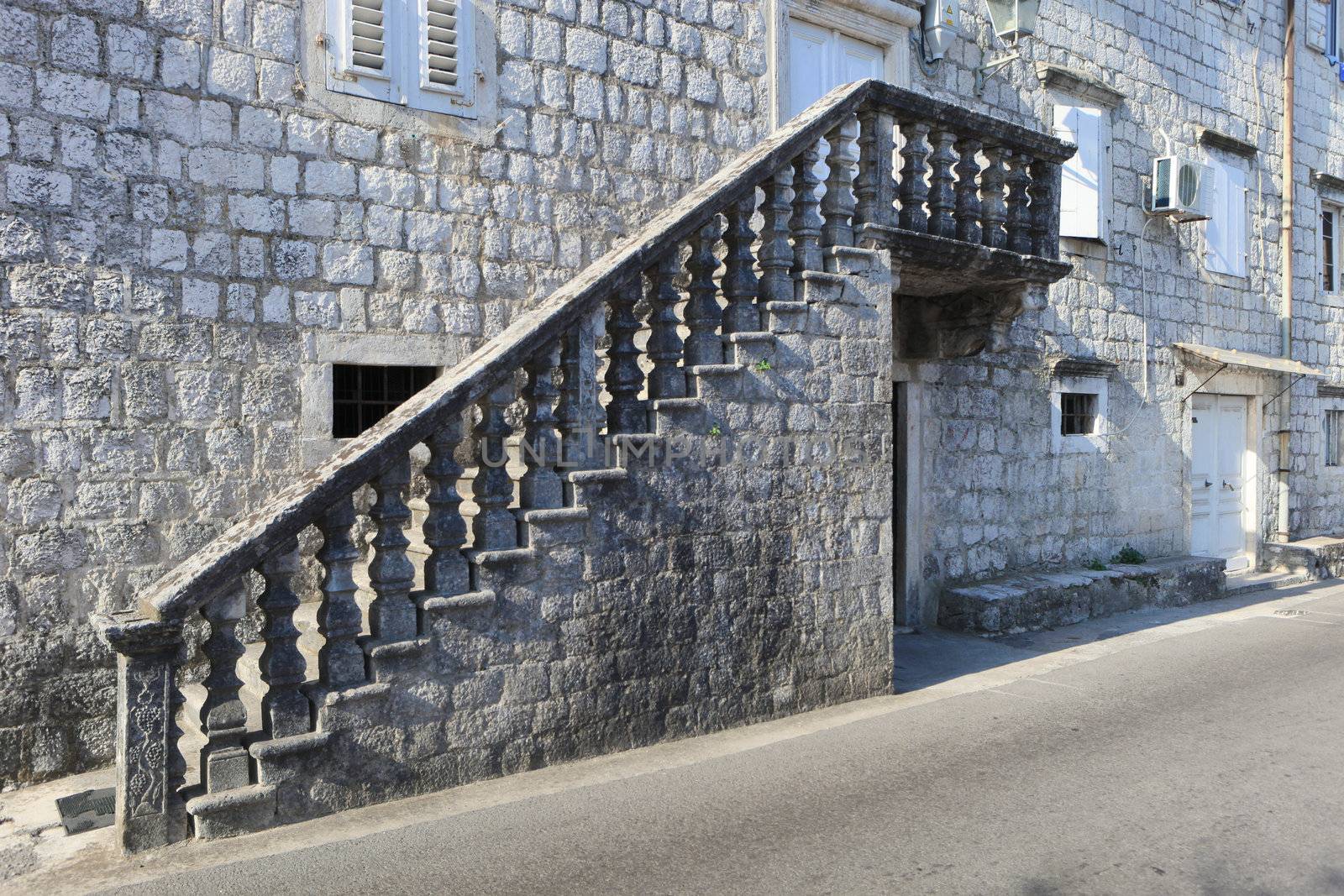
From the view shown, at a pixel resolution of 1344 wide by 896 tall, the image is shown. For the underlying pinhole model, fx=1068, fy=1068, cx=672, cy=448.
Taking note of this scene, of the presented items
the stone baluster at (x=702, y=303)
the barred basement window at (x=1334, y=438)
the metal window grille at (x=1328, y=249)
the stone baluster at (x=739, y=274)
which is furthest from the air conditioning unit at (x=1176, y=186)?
the stone baluster at (x=702, y=303)

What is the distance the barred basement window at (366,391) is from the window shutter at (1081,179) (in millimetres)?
7010

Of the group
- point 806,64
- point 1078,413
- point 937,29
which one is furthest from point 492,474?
point 1078,413

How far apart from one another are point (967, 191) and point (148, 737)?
5.89 m

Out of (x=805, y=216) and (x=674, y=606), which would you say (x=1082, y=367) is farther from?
(x=674, y=606)

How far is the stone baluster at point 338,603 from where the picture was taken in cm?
454

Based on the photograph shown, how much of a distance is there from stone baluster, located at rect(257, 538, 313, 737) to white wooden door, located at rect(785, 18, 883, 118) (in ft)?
19.2

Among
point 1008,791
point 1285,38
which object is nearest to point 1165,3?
point 1285,38

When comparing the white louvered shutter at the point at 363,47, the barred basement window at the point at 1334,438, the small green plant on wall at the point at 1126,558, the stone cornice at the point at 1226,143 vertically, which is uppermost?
the stone cornice at the point at 1226,143

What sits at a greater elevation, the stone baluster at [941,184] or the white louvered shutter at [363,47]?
the white louvered shutter at [363,47]

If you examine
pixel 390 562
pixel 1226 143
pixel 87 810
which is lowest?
pixel 87 810

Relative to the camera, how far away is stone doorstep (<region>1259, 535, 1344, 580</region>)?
13266 mm

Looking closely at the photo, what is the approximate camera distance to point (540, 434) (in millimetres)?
5137

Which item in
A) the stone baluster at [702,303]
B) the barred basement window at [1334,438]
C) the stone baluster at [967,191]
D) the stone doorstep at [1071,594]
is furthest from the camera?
the barred basement window at [1334,438]

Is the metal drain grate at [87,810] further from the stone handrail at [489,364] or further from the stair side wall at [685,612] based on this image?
the stone handrail at [489,364]
